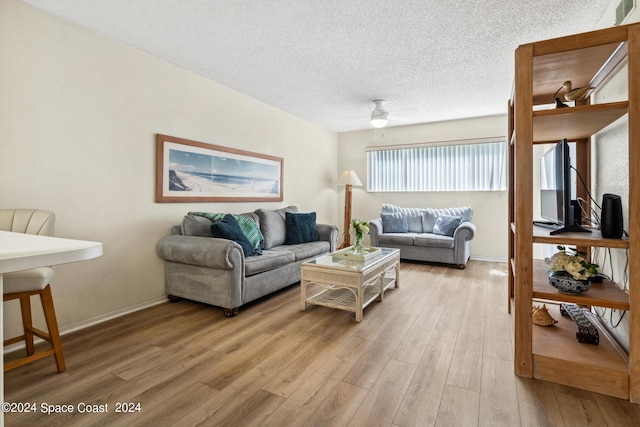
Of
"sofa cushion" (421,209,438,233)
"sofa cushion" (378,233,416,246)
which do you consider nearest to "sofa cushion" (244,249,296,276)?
"sofa cushion" (378,233,416,246)

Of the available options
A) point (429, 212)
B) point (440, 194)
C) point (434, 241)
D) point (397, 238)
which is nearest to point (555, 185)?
point (434, 241)

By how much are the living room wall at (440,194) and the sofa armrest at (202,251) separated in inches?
149

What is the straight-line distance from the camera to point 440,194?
5402mm

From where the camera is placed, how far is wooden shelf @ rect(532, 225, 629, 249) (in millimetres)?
1572

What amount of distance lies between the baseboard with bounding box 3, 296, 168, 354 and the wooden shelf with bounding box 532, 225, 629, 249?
3.15 meters

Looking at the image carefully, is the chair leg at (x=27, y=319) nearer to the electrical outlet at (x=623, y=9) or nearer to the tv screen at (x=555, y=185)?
the tv screen at (x=555, y=185)

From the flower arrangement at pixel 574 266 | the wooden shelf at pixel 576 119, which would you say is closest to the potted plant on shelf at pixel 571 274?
the flower arrangement at pixel 574 266

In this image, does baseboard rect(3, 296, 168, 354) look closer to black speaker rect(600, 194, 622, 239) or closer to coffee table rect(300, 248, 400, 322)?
coffee table rect(300, 248, 400, 322)

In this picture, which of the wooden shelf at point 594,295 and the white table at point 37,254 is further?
the wooden shelf at point 594,295

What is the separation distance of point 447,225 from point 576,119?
298 centimetres

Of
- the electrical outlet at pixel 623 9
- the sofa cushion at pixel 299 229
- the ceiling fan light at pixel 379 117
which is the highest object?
the ceiling fan light at pixel 379 117

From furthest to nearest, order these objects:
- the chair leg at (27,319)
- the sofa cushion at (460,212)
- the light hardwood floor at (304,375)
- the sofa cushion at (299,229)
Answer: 1. the sofa cushion at (460,212)
2. the sofa cushion at (299,229)
3. the chair leg at (27,319)
4. the light hardwood floor at (304,375)

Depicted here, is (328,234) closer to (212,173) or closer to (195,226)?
(212,173)

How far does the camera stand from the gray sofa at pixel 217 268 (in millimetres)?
2674
